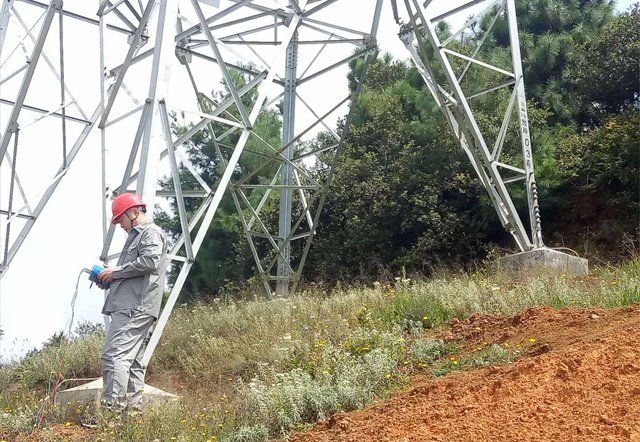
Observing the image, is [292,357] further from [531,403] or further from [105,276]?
[531,403]

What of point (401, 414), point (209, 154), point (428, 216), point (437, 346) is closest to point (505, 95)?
point (428, 216)

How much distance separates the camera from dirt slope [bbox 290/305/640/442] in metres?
A: 4.25

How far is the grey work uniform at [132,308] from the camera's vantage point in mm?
6805

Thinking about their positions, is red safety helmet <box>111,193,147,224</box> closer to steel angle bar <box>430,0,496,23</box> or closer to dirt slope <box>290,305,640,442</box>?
dirt slope <box>290,305,640,442</box>

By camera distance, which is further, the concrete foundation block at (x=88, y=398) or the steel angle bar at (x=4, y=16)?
the steel angle bar at (x=4, y=16)

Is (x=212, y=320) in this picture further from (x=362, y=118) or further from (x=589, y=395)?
(x=362, y=118)

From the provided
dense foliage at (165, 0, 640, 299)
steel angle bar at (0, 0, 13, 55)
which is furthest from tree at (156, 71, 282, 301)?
steel angle bar at (0, 0, 13, 55)

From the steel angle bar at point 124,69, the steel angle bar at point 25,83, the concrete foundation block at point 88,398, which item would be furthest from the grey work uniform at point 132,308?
the steel angle bar at point 25,83

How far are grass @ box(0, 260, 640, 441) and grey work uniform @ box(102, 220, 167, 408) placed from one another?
519mm

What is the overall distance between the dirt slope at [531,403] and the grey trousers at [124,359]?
2192mm

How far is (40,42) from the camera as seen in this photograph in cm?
1014

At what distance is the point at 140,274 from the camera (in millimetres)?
7062

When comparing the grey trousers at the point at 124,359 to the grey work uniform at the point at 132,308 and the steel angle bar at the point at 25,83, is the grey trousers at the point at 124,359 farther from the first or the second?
the steel angle bar at the point at 25,83

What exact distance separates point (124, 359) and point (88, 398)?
62 centimetres
